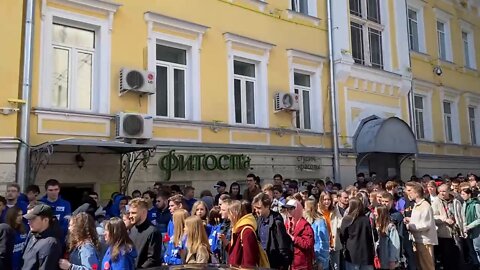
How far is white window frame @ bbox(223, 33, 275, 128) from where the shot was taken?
11406 millimetres

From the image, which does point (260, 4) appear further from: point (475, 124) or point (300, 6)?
point (475, 124)

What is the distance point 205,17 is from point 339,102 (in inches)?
191

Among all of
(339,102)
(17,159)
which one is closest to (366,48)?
(339,102)

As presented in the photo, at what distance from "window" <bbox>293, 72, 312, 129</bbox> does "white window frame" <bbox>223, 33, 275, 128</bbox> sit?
136cm

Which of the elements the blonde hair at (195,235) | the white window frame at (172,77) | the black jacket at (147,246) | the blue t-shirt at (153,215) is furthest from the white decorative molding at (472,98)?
the black jacket at (147,246)

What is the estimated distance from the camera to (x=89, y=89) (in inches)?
368

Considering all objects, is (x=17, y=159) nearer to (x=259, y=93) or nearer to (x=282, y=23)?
(x=259, y=93)

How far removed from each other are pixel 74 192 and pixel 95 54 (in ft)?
8.75

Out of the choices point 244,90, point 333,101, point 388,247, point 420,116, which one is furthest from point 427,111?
point 388,247

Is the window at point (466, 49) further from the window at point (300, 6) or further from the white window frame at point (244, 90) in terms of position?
the white window frame at point (244, 90)

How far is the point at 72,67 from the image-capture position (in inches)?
362

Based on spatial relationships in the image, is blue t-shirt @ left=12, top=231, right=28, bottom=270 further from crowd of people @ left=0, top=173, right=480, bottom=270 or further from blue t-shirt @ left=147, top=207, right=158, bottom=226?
blue t-shirt @ left=147, top=207, right=158, bottom=226

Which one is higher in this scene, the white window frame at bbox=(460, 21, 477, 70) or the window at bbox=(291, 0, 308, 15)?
the white window frame at bbox=(460, 21, 477, 70)

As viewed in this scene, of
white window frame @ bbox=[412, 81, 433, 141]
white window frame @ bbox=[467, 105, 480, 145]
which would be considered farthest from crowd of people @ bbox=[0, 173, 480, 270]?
white window frame @ bbox=[467, 105, 480, 145]
